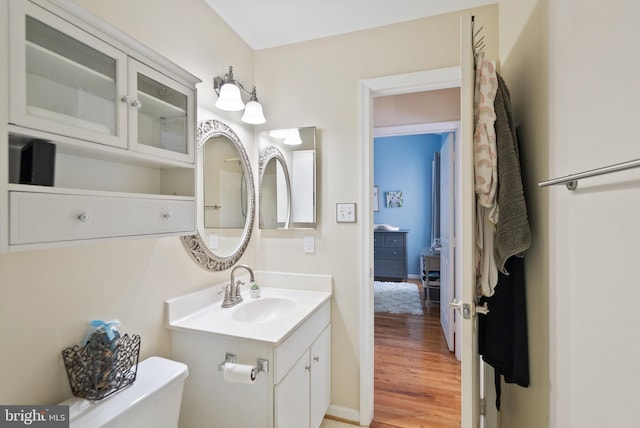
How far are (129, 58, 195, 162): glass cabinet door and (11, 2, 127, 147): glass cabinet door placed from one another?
1.6 inches

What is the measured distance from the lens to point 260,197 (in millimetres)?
2102

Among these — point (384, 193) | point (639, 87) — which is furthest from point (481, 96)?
point (384, 193)

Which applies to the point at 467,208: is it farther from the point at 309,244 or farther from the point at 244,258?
the point at 244,258

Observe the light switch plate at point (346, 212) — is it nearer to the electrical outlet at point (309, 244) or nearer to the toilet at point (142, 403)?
the electrical outlet at point (309, 244)

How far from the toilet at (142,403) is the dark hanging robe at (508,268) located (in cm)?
130

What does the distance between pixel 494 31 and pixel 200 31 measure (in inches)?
66.8

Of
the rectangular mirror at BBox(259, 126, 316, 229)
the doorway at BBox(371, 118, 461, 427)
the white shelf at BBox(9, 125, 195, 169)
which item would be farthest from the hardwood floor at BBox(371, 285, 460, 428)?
the white shelf at BBox(9, 125, 195, 169)

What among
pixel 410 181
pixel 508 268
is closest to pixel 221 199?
pixel 508 268

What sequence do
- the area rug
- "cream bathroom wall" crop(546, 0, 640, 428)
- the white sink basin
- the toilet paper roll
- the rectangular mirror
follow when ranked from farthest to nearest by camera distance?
the area rug, the rectangular mirror, the white sink basin, the toilet paper roll, "cream bathroom wall" crop(546, 0, 640, 428)

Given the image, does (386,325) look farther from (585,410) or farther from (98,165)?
(98,165)

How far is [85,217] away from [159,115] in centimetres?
52

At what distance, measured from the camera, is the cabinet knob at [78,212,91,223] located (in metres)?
0.83
